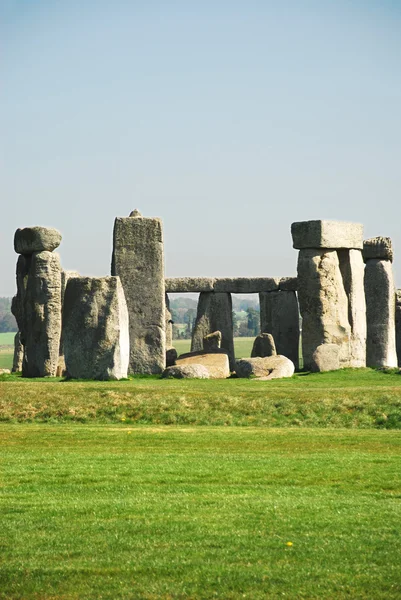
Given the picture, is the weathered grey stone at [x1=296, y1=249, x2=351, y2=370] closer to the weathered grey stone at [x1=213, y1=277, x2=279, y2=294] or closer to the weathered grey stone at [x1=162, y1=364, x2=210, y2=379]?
the weathered grey stone at [x1=162, y1=364, x2=210, y2=379]

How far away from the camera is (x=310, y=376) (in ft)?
86.2

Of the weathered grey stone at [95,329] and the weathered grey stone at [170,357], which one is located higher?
the weathered grey stone at [95,329]

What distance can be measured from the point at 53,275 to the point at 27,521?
49.3ft

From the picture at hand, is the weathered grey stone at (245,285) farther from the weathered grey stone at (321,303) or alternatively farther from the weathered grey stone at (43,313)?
the weathered grey stone at (43,313)

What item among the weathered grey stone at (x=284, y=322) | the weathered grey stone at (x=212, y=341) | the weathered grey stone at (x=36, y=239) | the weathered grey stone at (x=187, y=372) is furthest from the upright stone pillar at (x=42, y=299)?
the weathered grey stone at (x=284, y=322)

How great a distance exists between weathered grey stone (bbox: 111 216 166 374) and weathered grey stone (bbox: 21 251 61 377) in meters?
2.83

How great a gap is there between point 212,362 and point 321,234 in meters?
4.53

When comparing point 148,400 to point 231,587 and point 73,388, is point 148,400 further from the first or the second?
point 231,587

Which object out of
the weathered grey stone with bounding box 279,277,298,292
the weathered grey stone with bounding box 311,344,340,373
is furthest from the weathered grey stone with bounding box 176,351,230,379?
the weathered grey stone with bounding box 279,277,298,292

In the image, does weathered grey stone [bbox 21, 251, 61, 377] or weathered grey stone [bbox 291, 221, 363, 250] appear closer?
weathered grey stone [bbox 21, 251, 61, 377]

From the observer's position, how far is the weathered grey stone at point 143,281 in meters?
27.6

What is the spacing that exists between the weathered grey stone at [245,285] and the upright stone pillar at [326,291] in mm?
7674

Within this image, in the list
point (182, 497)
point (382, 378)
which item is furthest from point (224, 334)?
point (182, 497)

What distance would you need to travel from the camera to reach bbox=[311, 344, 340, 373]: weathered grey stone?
27.7 meters
